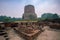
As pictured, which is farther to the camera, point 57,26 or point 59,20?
point 59,20

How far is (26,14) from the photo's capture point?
20.2m

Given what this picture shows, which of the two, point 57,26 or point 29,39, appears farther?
point 57,26

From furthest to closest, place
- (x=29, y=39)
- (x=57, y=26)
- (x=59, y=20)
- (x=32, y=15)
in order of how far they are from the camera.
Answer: (x=32, y=15) → (x=59, y=20) → (x=57, y=26) → (x=29, y=39)

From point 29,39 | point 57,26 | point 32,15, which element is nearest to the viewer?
point 29,39

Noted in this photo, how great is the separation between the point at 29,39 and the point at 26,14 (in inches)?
679

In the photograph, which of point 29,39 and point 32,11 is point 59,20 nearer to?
point 29,39

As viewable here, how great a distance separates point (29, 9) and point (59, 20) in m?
12.4

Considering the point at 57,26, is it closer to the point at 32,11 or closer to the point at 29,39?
the point at 29,39

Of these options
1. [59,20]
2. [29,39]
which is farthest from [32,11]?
[29,39]

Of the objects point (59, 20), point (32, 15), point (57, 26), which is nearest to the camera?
point (57, 26)

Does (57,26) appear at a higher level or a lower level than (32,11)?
lower

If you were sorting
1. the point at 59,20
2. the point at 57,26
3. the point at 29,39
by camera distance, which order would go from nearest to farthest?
1. the point at 29,39
2. the point at 57,26
3. the point at 59,20

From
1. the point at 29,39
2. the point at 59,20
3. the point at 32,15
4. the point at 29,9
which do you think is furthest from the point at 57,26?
the point at 29,9

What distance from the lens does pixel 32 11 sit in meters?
21.0
